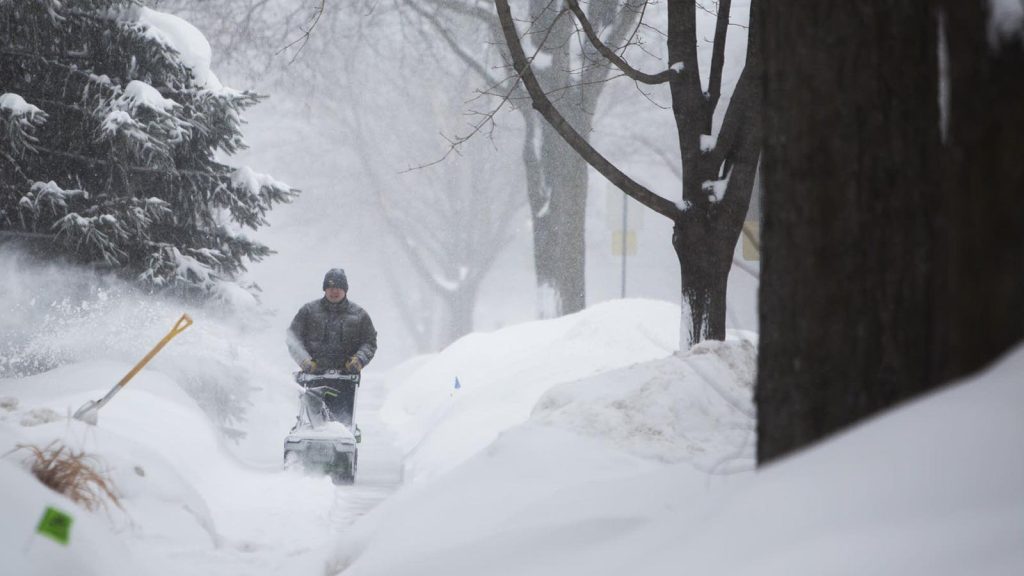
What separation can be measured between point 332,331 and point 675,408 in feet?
16.8

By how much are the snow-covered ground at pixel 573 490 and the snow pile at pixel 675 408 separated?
16 millimetres

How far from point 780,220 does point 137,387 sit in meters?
8.38

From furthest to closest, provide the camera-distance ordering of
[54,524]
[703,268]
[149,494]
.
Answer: [703,268]
[149,494]
[54,524]

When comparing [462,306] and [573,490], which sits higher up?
[462,306]

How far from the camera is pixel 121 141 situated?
1143 centimetres

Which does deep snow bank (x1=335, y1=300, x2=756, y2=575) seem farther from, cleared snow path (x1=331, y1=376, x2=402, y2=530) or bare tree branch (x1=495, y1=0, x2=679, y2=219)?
bare tree branch (x1=495, y1=0, x2=679, y2=219)

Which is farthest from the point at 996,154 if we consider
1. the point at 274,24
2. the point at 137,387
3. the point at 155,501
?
the point at 274,24

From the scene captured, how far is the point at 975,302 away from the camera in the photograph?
9.71ft

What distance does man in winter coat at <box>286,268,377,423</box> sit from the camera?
34.6ft

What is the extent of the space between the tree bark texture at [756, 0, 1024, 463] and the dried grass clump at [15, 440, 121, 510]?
11.8ft

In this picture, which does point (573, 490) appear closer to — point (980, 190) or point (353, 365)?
point (980, 190)

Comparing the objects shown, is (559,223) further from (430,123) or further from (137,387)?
(430,123)

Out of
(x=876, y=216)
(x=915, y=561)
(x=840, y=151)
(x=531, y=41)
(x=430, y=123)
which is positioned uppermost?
(x=430, y=123)

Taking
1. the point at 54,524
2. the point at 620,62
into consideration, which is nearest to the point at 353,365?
the point at 620,62
